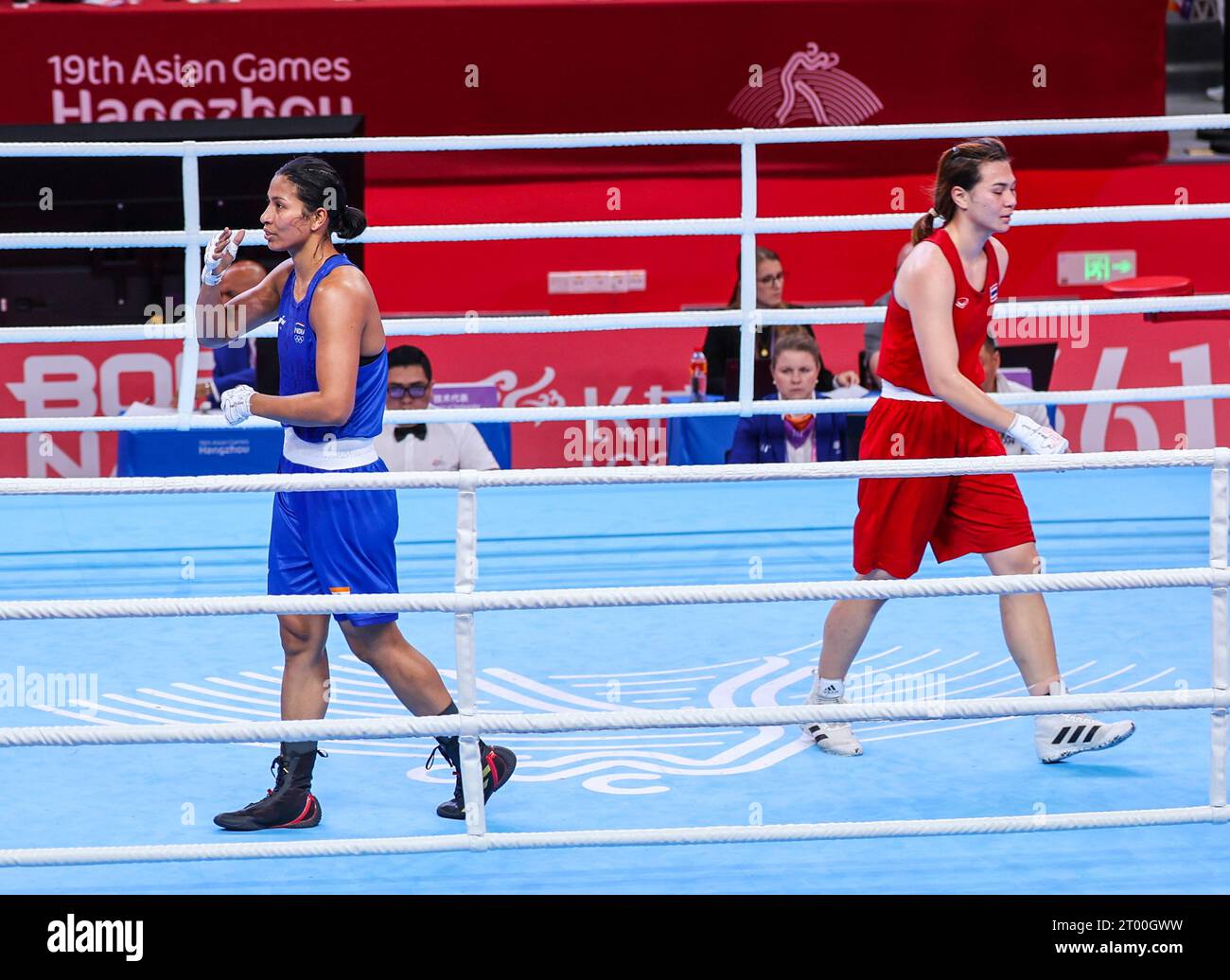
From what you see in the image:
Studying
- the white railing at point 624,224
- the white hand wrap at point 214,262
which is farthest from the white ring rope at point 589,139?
the white hand wrap at point 214,262

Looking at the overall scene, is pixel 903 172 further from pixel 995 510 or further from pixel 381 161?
pixel 995 510

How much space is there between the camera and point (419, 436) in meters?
5.66

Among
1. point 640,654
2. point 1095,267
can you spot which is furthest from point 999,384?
point 1095,267

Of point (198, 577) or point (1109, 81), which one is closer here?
point (198, 577)

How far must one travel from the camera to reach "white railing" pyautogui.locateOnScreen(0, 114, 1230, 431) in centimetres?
532

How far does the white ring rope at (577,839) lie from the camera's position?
2969 mm

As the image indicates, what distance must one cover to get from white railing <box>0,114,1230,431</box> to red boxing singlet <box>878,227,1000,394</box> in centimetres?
167

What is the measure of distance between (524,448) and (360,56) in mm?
2418

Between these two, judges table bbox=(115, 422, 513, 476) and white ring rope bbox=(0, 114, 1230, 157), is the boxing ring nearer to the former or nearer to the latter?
white ring rope bbox=(0, 114, 1230, 157)

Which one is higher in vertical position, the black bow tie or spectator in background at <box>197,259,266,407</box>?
spectator in background at <box>197,259,266,407</box>

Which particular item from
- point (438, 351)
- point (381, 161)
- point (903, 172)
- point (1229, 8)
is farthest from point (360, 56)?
point (1229, 8)

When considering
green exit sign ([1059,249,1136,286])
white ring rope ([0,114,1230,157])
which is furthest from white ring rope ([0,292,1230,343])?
green exit sign ([1059,249,1136,286])
